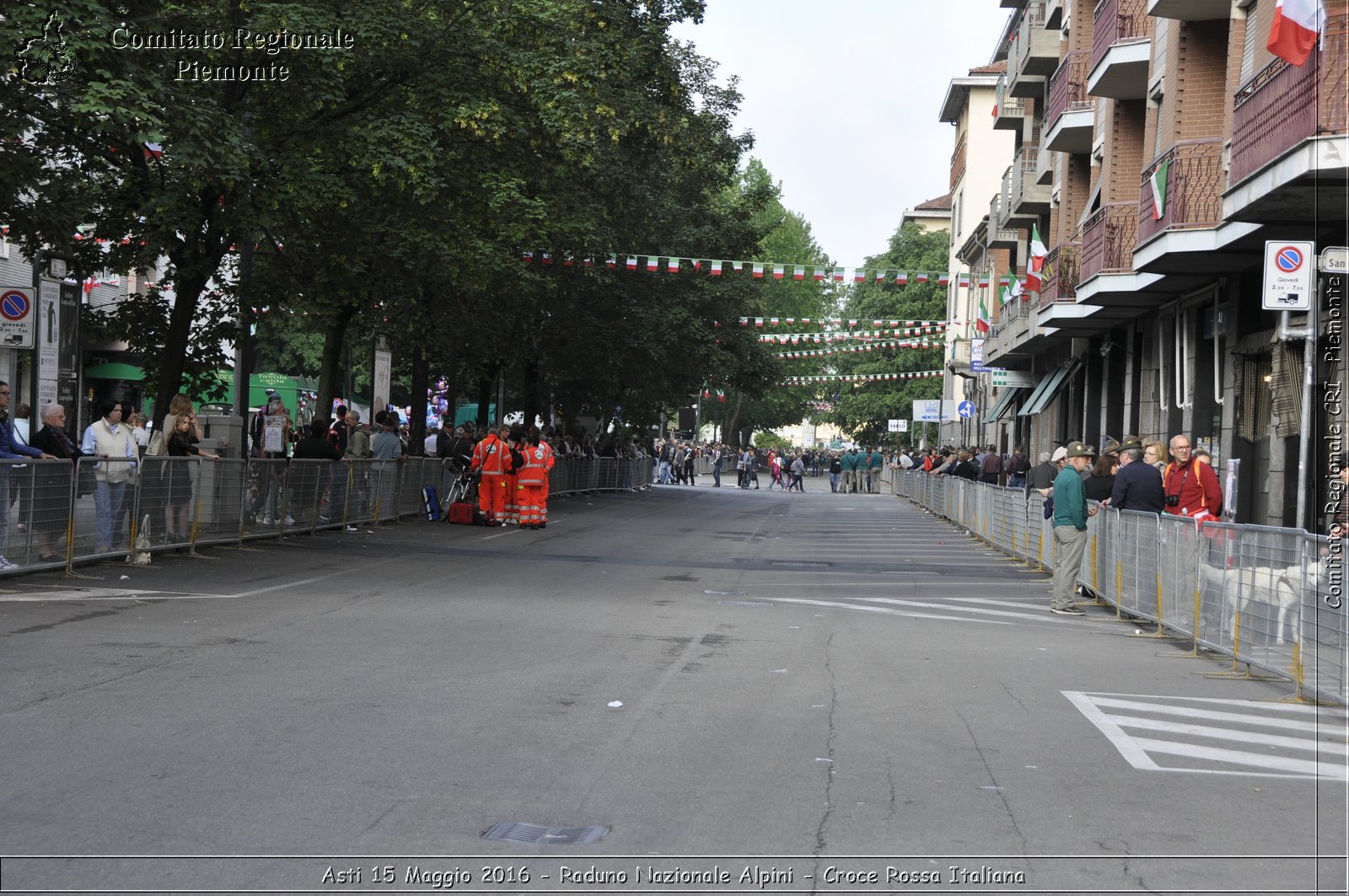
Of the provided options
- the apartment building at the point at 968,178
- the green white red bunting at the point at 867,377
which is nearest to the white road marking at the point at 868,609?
the apartment building at the point at 968,178

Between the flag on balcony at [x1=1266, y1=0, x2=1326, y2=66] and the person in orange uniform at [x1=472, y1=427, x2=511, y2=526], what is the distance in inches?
606

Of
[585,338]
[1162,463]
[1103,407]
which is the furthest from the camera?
[585,338]

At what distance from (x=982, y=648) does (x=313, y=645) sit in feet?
17.1

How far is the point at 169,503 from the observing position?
687 inches

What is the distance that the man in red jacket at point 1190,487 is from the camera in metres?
15.5

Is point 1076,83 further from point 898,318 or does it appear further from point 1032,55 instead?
point 898,318

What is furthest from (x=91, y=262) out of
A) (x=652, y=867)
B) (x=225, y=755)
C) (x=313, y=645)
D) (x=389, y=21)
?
(x=652, y=867)

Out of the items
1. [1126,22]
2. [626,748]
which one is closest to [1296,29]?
[626,748]

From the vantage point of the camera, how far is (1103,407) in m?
34.0

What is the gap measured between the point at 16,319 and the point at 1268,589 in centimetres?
1335

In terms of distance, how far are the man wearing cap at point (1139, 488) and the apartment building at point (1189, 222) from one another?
1.48 m

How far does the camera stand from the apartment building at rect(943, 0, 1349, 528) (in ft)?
55.4

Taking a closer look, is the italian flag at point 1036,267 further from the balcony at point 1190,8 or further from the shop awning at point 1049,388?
the balcony at point 1190,8

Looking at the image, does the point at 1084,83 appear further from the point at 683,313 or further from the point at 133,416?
the point at 133,416
